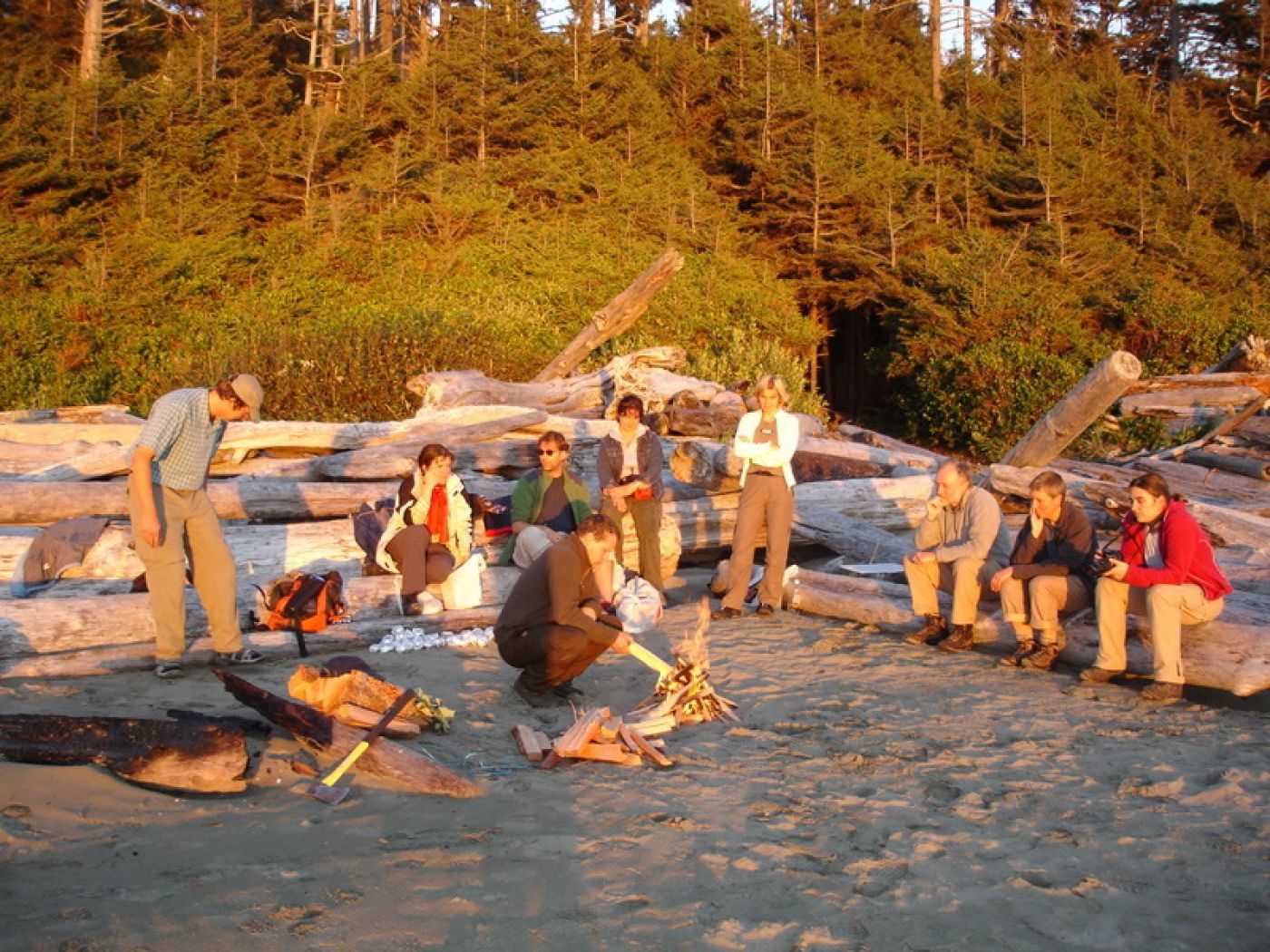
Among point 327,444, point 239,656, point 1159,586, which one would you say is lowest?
point 239,656

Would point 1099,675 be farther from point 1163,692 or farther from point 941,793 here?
point 941,793

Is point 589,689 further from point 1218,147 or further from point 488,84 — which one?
point 1218,147

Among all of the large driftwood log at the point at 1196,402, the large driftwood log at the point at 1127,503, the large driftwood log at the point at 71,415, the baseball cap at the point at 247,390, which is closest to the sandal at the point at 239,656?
the baseball cap at the point at 247,390

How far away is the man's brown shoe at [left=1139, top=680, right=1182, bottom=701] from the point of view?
6.28 metres

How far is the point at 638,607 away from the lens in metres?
7.84

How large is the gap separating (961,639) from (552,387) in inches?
284

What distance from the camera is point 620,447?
8844 mm

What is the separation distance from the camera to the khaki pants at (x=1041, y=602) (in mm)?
6973

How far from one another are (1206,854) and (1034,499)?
3.14 m

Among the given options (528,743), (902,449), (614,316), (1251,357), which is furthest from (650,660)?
(1251,357)

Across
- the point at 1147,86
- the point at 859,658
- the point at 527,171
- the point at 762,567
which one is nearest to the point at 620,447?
the point at 762,567

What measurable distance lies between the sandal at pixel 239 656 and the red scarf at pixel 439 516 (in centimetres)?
163

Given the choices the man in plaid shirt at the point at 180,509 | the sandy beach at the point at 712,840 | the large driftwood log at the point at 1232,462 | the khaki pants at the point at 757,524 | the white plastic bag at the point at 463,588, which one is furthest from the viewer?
the large driftwood log at the point at 1232,462

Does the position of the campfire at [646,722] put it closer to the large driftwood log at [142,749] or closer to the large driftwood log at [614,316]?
the large driftwood log at [142,749]
